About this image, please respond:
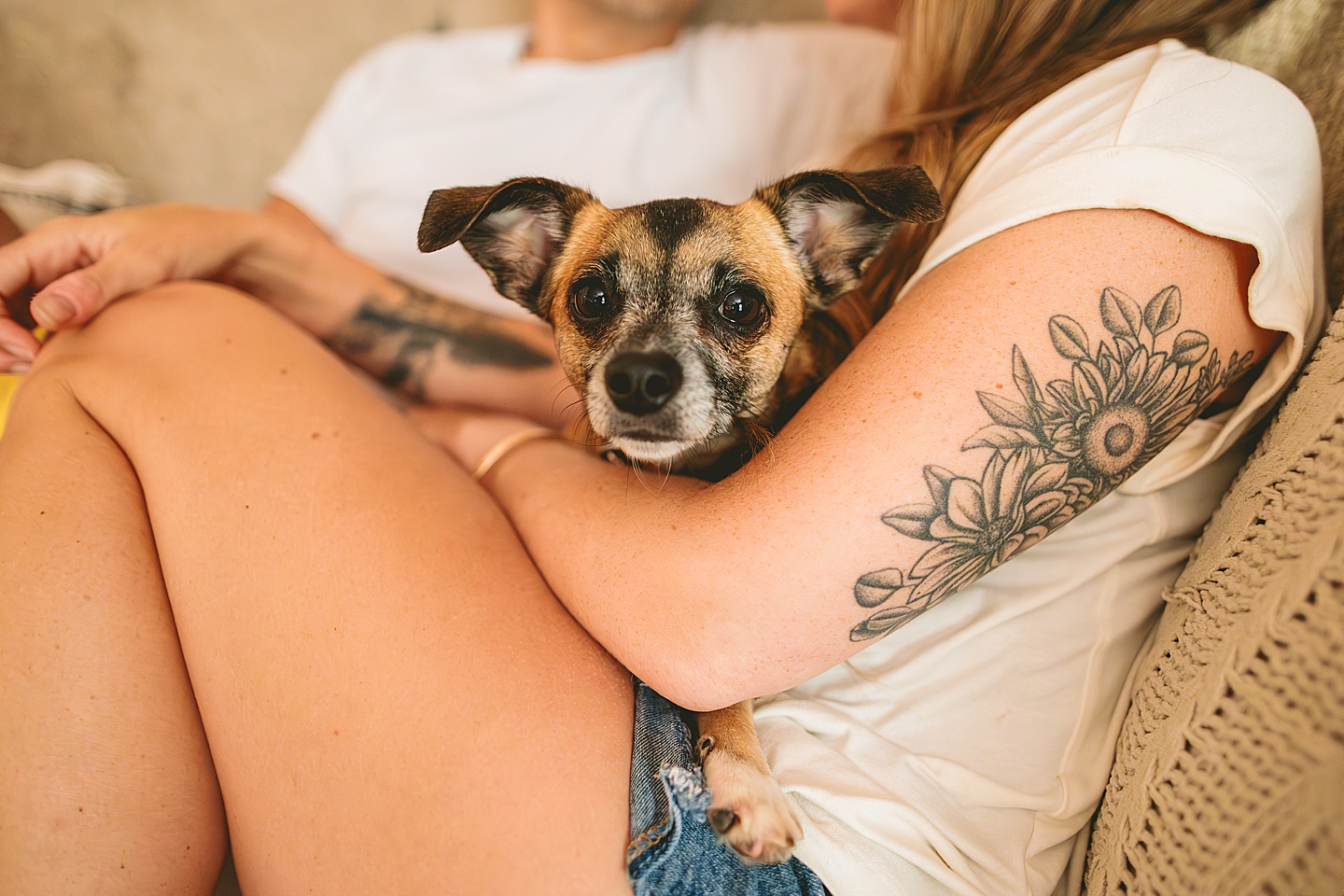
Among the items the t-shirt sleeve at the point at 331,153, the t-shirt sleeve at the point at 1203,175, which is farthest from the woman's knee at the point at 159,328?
the t-shirt sleeve at the point at 1203,175

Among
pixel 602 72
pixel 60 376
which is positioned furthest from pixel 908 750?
pixel 602 72

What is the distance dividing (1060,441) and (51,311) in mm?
1827

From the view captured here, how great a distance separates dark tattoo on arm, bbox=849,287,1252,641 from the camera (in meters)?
0.90

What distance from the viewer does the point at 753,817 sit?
1.00 meters

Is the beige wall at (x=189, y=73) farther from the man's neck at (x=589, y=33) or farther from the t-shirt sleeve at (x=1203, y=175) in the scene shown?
the t-shirt sleeve at (x=1203, y=175)

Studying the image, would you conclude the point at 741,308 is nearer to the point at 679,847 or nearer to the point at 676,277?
the point at 676,277

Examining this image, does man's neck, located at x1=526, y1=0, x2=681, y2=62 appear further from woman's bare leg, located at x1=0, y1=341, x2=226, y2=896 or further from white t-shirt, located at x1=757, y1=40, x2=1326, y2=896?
woman's bare leg, located at x1=0, y1=341, x2=226, y2=896

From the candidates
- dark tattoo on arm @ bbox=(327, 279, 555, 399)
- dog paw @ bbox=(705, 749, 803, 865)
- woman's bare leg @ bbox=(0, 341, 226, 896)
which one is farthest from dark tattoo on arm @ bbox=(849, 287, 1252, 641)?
dark tattoo on arm @ bbox=(327, 279, 555, 399)

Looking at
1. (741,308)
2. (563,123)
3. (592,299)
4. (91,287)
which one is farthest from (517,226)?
(563,123)

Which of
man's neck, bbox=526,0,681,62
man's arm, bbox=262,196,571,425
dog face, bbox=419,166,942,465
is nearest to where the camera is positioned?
dog face, bbox=419,166,942,465

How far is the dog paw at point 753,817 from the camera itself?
1.00 metres

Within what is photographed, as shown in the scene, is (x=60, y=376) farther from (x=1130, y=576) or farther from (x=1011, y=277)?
(x=1130, y=576)

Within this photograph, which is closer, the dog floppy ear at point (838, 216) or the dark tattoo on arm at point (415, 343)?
the dog floppy ear at point (838, 216)

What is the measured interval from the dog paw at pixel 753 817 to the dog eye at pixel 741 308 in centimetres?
82
